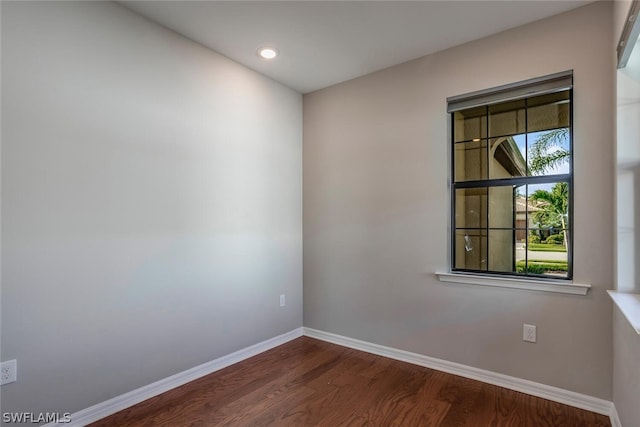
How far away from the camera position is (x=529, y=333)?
7.70ft

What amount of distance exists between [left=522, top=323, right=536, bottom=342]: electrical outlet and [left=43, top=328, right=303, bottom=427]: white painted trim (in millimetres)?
2062

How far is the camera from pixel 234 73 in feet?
9.56

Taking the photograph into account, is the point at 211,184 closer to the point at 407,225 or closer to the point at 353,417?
the point at 407,225

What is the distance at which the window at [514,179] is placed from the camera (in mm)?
2330

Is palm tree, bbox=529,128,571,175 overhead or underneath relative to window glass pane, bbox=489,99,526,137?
underneath

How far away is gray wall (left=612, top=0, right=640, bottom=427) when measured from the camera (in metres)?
1.81

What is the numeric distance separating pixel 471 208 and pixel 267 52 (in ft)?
6.76

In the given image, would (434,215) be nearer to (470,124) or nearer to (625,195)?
(470,124)

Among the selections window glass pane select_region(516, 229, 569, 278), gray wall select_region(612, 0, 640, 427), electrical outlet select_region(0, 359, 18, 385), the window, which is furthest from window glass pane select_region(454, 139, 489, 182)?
electrical outlet select_region(0, 359, 18, 385)

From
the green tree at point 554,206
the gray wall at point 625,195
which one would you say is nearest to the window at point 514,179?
the green tree at point 554,206

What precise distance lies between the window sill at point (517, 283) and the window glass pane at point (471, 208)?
0.41 meters

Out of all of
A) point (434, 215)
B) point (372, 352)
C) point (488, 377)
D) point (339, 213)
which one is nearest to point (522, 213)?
point (434, 215)

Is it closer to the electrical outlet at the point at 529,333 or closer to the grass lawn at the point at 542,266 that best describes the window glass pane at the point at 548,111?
the grass lawn at the point at 542,266

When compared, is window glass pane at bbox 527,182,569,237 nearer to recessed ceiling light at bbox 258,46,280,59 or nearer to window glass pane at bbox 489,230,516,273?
window glass pane at bbox 489,230,516,273
